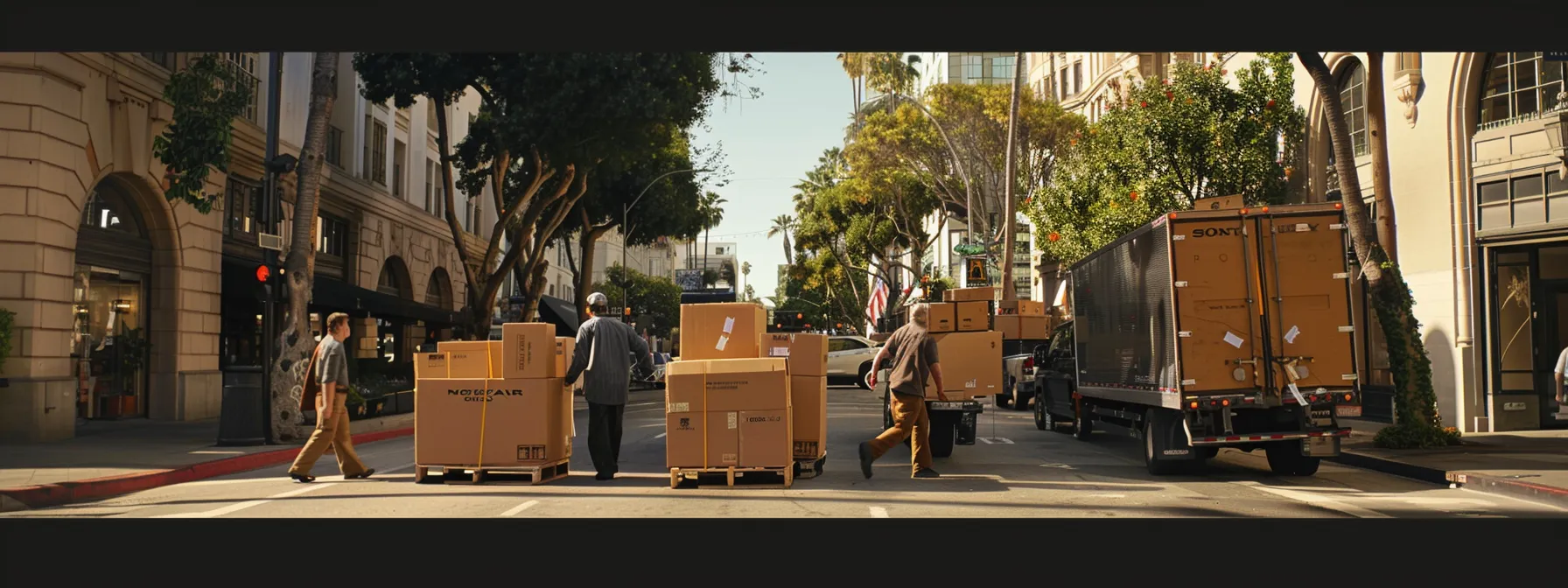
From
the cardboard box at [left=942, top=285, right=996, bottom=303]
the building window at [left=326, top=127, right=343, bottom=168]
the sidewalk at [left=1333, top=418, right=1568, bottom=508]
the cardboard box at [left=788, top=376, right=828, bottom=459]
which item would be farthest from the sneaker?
the building window at [left=326, top=127, right=343, bottom=168]

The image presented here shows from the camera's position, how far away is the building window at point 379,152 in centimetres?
3344

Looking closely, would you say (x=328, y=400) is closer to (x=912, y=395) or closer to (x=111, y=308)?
Result: (x=912, y=395)

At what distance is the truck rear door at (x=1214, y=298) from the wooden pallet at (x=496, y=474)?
6131 millimetres

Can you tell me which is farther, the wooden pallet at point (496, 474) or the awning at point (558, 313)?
the awning at point (558, 313)

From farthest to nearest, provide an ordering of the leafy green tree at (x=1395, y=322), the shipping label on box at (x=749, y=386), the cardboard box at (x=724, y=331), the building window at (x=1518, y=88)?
the building window at (x=1518, y=88) < the leafy green tree at (x=1395, y=322) < the cardboard box at (x=724, y=331) < the shipping label on box at (x=749, y=386)

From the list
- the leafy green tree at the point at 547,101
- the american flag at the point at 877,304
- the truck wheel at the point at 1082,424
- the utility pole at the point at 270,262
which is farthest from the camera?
the american flag at the point at 877,304

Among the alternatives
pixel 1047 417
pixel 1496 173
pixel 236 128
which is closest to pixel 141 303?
pixel 236 128

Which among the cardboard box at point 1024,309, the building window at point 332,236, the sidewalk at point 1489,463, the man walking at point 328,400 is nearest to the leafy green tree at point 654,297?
the building window at point 332,236

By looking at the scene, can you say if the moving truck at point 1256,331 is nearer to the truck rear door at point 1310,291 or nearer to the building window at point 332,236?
the truck rear door at point 1310,291

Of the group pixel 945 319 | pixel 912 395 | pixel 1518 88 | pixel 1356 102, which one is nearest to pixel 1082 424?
pixel 945 319

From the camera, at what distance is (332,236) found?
3064 centimetres

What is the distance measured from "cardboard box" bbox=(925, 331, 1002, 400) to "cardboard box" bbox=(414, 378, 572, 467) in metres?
7.91
